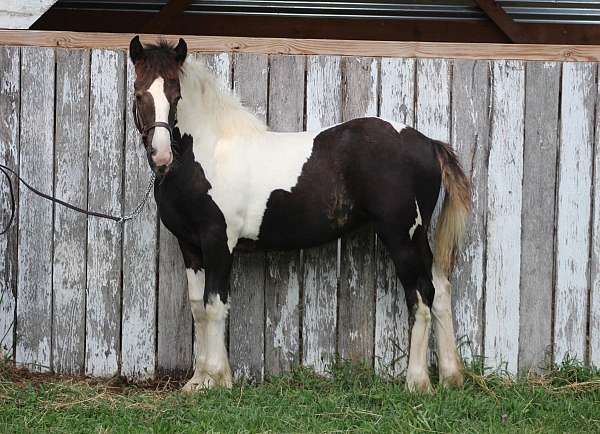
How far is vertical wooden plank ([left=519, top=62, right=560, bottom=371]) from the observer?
16.4 ft

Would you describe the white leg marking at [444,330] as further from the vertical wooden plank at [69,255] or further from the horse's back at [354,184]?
the vertical wooden plank at [69,255]

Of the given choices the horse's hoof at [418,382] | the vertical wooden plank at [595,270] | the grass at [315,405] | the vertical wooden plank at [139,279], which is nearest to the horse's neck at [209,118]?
the vertical wooden plank at [139,279]

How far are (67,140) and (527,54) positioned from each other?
2694 mm

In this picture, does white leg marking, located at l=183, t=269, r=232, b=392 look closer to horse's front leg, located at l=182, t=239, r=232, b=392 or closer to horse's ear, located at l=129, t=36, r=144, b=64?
horse's front leg, located at l=182, t=239, r=232, b=392

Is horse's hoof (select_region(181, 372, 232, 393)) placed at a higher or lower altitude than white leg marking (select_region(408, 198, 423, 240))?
lower

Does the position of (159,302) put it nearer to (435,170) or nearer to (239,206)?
(239,206)

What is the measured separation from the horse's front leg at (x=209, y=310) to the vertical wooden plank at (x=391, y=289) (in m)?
0.90

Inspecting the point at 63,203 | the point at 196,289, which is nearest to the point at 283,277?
the point at 196,289

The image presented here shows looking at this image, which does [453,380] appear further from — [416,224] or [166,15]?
[166,15]

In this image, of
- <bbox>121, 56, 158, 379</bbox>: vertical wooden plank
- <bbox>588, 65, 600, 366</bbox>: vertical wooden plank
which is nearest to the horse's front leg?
<bbox>121, 56, 158, 379</bbox>: vertical wooden plank

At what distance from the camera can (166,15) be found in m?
7.20

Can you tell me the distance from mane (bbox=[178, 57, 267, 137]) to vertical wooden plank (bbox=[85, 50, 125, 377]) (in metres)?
0.64

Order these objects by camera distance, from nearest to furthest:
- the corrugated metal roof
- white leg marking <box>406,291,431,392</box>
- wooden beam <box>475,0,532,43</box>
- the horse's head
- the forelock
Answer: the horse's head < the forelock < white leg marking <box>406,291,431,392</box> < wooden beam <box>475,0,532,43</box> < the corrugated metal roof

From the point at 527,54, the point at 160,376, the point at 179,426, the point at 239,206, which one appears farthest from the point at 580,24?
the point at 179,426
